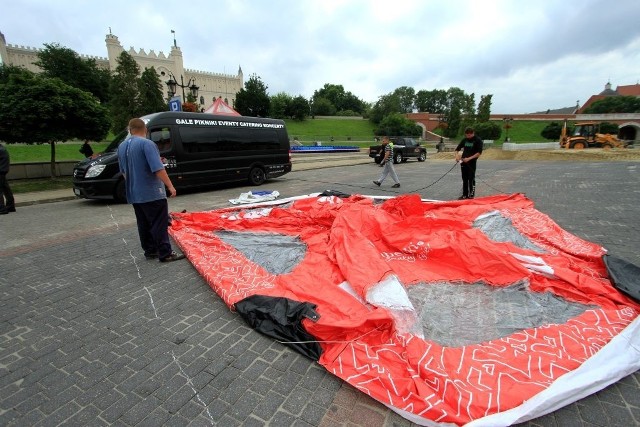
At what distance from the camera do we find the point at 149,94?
3994 centimetres

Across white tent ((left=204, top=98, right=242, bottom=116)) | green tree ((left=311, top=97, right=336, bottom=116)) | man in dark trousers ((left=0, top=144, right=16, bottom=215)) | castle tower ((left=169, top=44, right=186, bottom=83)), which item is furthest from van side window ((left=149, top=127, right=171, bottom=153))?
castle tower ((left=169, top=44, right=186, bottom=83))

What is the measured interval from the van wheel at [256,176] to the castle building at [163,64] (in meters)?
53.5

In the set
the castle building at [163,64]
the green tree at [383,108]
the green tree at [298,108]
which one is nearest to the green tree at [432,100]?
the green tree at [383,108]

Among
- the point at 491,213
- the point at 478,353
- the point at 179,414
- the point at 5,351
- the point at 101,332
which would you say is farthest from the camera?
the point at 491,213

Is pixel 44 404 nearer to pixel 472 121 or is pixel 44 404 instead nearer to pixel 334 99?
pixel 472 121

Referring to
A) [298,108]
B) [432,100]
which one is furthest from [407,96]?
[298,108]

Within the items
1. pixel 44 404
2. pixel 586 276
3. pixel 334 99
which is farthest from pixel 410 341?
pixel 334 99

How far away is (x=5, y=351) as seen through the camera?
2.52m

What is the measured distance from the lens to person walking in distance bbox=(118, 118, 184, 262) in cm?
405

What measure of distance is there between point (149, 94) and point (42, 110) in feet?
114

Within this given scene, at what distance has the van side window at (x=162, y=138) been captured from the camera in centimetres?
915

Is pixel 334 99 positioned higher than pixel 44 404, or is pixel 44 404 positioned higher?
pixel 334 99

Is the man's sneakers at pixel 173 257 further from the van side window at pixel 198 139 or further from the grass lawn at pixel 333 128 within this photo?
the grass lawn at pixel 333 128

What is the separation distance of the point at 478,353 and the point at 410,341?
0.50 meters
